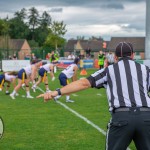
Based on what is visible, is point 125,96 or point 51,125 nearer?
point 125,96

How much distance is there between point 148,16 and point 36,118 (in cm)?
584

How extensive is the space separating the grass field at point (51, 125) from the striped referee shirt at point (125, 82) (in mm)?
3401

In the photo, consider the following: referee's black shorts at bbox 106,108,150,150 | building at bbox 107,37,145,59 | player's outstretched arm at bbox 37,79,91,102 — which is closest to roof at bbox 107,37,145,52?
building at bbox 107,37,145,59

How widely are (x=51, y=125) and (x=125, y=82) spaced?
5930 mm

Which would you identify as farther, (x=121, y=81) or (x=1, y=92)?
(x=1, y=92)

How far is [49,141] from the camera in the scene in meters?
8.34

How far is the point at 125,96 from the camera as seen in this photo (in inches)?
173

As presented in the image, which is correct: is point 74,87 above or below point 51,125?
above

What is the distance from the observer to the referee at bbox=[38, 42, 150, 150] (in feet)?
14.1

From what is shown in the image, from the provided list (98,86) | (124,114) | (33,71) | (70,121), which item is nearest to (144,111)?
(124,114)

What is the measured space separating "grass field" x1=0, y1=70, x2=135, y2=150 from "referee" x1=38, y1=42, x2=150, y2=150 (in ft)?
11.1

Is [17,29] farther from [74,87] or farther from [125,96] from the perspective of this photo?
[125,96]

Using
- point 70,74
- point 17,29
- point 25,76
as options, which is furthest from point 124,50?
point 17,29

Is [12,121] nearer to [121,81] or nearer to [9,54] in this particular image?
[121,81]
